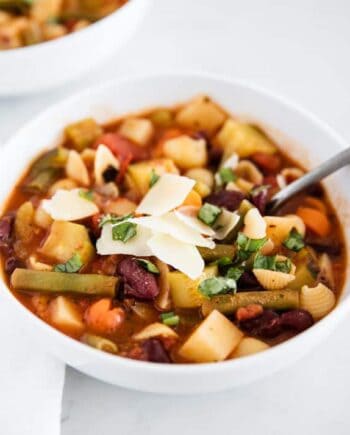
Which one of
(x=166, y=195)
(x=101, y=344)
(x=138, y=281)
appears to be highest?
(x=166, y=195)

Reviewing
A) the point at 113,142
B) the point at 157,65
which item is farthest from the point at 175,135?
the point at 157,65

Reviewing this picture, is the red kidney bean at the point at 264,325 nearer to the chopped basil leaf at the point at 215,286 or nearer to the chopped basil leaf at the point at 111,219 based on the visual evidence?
the chopped basil leaf at the point at 215,286

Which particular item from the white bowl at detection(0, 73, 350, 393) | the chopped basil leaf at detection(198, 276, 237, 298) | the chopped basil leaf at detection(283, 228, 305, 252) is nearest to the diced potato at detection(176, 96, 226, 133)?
the white bowl at detection(0, 73, 350, 393)

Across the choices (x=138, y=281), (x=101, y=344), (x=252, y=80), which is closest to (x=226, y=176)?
(x=138, y=281)

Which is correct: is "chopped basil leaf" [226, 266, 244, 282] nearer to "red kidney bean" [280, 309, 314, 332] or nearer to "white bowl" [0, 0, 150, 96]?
"red kidney bean" [280, 309, 314, 332]

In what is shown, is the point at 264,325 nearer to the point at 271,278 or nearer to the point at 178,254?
the point at 271,278

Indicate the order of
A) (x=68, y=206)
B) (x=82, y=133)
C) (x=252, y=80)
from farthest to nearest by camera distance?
(x=252, y=80)
(x=82, y=133)
(x=68, y=206)

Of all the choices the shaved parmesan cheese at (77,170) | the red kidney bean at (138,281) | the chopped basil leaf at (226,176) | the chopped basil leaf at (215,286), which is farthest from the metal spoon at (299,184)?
the shaved parmesan cheese at (77,170)
